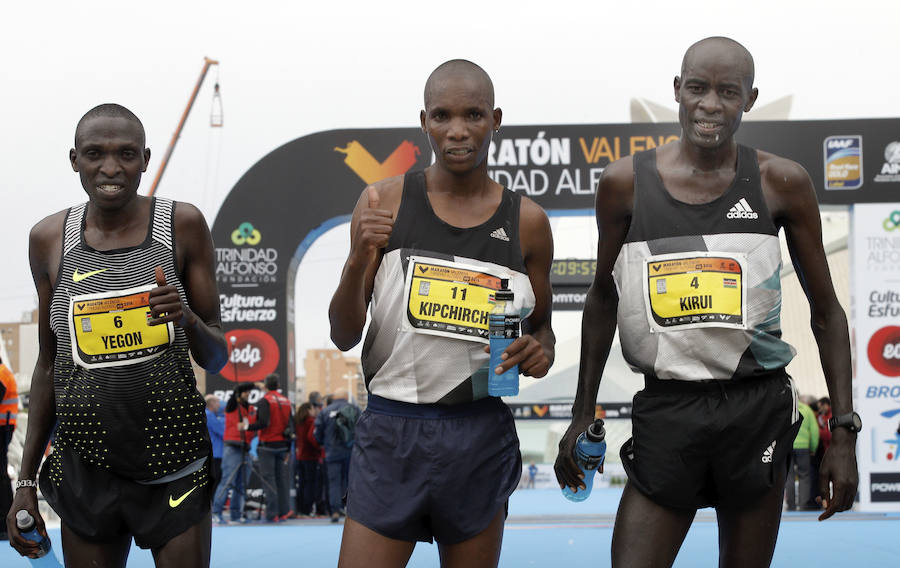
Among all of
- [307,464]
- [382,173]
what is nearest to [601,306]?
[382,173]

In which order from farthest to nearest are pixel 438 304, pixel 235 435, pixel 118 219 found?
pixel 235 435 → pixel 118 219 → pixel 438 304

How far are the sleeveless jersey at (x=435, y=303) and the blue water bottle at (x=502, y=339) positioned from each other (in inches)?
2.0

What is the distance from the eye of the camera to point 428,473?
2773 millimetres

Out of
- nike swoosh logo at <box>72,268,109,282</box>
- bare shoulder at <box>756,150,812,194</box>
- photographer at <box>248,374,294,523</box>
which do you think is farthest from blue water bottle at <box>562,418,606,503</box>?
photographer at <box>248,374,294,523</box>

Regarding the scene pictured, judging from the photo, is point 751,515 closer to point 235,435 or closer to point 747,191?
point 747,191

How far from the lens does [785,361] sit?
2.91m

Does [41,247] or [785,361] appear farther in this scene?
[41,247]

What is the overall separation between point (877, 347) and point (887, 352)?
124 mm

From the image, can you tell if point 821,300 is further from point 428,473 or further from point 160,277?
point 160,277

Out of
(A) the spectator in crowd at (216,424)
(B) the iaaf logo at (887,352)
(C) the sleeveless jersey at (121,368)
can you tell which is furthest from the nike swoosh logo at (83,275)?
(B) the iaaf logo at (887,352)

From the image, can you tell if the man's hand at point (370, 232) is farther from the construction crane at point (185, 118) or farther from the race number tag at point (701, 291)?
the construction crane at point (185, 118)

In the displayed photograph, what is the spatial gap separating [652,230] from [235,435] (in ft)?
30.6

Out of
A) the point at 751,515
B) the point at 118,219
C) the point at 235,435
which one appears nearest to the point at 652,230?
the point at 751,515

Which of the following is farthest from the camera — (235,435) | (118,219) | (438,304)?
(235,435)
